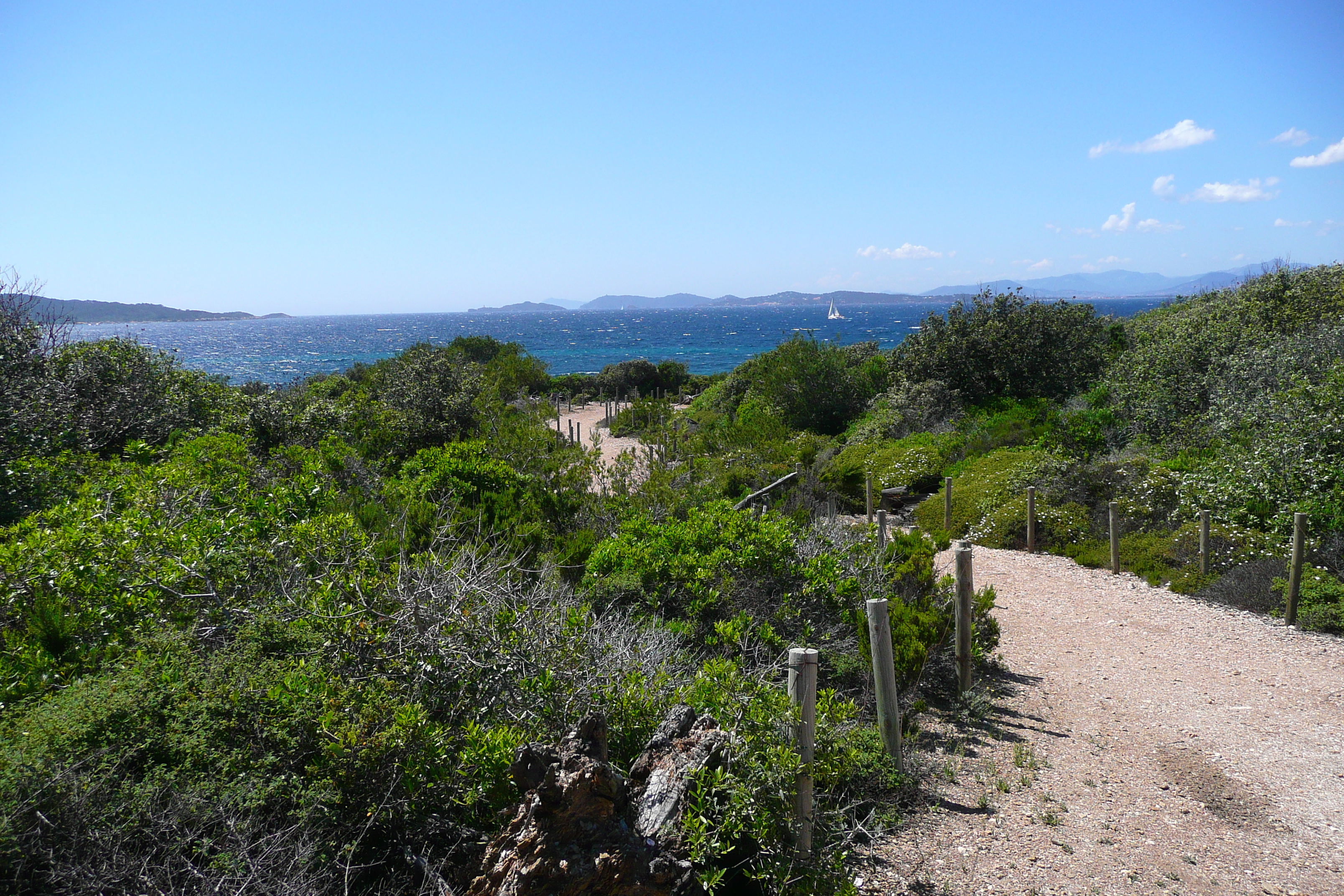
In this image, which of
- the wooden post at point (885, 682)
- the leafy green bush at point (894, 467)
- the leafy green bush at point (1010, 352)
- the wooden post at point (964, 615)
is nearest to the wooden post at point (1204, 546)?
the leafy green bush at point (894, 467)

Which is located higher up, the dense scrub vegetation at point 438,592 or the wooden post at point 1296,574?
the dense scrub vegetation at point 438,592

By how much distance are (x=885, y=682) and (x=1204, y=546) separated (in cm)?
771

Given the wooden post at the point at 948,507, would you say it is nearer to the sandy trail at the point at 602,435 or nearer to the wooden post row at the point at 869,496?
the wooden post row at the point at 869,496

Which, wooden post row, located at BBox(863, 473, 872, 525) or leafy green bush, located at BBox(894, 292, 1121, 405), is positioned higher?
leafy green bush, located at BBox(894, 292, 1121, 405)

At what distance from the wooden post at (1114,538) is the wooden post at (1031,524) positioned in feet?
4.48

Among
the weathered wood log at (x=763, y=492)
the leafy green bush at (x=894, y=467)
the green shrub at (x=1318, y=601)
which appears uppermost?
the weathered wood log at (x=763, y=492)

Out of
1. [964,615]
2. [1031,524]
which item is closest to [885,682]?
[964,615]

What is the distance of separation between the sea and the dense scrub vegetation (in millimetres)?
9998

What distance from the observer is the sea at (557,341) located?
247 ft

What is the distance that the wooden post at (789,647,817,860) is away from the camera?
359cm

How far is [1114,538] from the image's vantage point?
1044 centimetres

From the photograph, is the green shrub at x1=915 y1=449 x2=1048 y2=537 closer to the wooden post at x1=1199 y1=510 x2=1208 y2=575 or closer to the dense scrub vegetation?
the dense scrub vegetation

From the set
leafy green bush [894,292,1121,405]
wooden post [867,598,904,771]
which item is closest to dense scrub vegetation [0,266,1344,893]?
wooden post [867,598,904,771]

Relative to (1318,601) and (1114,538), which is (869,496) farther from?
(1318,601)
